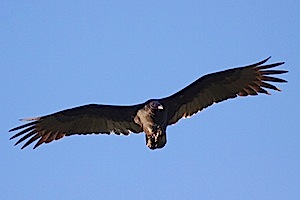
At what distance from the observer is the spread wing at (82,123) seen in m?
27.3

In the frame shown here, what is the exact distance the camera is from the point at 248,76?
27.0 meters

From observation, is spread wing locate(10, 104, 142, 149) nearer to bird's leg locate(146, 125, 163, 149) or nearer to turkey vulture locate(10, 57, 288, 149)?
turkey vulture locate(10, 57, 288, 149)

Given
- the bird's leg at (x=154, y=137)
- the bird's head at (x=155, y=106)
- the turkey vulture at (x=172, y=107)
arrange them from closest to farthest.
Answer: the bird's leg at (x=154, y=137) < the bird's head at (x=155, y=106) < the turkey vulture at (x=172, y=107)

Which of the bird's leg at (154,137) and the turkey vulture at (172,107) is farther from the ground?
the turkey vulture at (172,107)

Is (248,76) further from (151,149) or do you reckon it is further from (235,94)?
(151,149)

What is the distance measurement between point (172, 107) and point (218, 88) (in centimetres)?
150

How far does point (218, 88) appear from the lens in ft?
88.6

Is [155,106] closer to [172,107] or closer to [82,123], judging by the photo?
[172,107]

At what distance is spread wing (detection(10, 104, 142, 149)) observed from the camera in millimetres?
27328

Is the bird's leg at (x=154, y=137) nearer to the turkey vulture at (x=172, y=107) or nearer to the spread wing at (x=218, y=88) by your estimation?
the turkey vulture at (x=172, y=107)

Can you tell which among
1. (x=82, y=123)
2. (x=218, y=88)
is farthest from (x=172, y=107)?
(x=82, y=123)

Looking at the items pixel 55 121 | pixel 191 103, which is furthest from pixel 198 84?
pixel 55 121

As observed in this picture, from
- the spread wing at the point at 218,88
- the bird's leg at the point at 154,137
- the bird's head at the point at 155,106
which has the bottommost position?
the bird's leg at the point at 154,137

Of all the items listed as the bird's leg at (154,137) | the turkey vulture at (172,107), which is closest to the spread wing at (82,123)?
the turkey vulture at (172,107)
